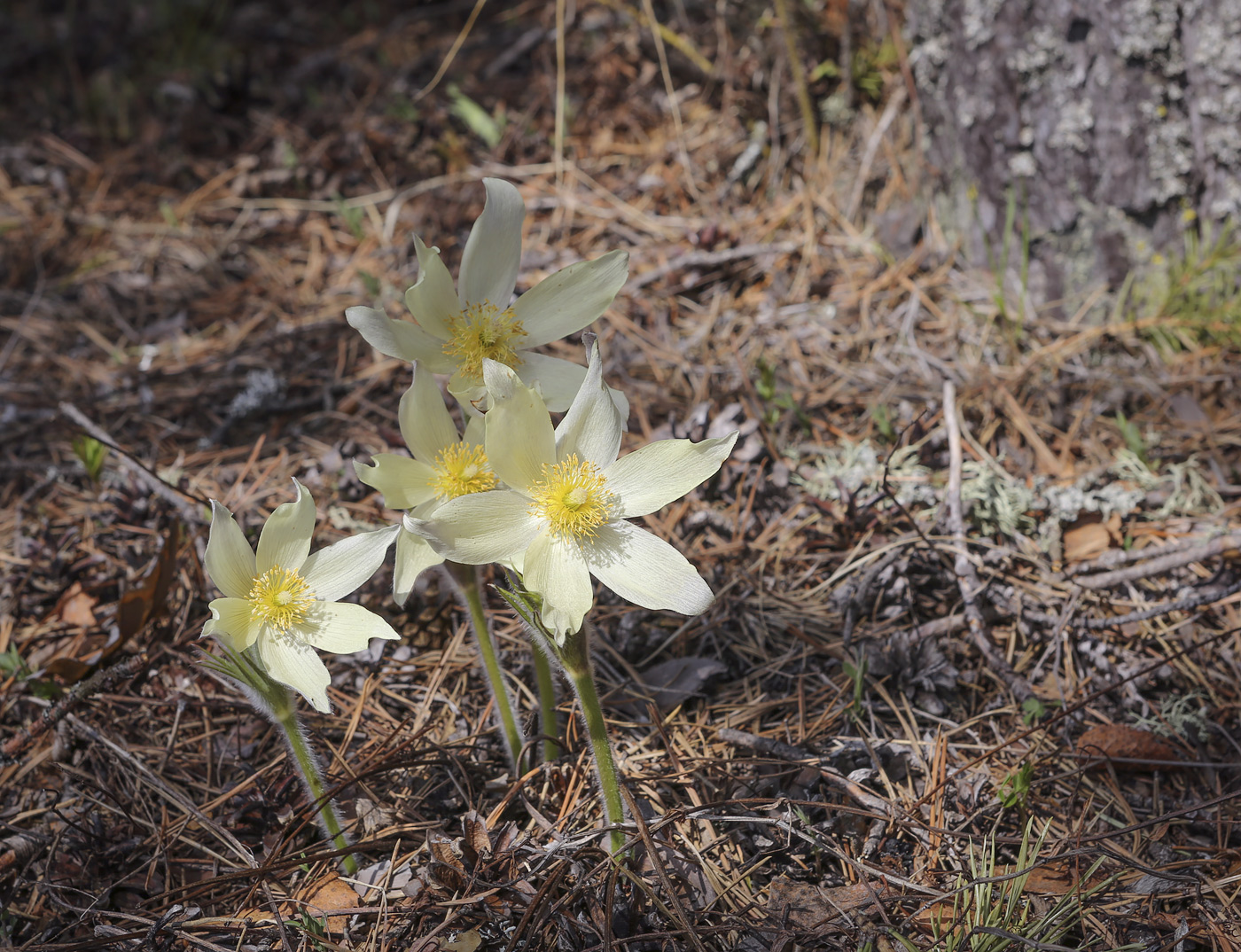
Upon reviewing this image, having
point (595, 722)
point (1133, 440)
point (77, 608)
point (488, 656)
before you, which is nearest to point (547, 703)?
point (488, 656)

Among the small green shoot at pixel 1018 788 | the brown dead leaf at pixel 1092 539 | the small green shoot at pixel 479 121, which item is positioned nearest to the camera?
the small green shoot at pixel 1018 788

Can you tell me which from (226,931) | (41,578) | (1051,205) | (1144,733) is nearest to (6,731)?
(41,578)

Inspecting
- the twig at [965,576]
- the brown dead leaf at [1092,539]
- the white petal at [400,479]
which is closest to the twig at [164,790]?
the white petal at [400,479]

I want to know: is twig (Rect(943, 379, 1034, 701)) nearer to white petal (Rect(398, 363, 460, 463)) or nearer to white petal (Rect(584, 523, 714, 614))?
white petal (Rect(584, 523, 714, 614))

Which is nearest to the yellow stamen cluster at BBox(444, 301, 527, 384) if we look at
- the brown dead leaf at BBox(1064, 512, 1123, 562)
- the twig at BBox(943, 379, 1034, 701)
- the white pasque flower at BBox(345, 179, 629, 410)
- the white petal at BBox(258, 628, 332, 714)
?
the white pasque flower at BBox(345, 179, 629, 410)

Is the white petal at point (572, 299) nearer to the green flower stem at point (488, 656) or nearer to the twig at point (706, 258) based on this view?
the green flower stem at point (488, 656)
